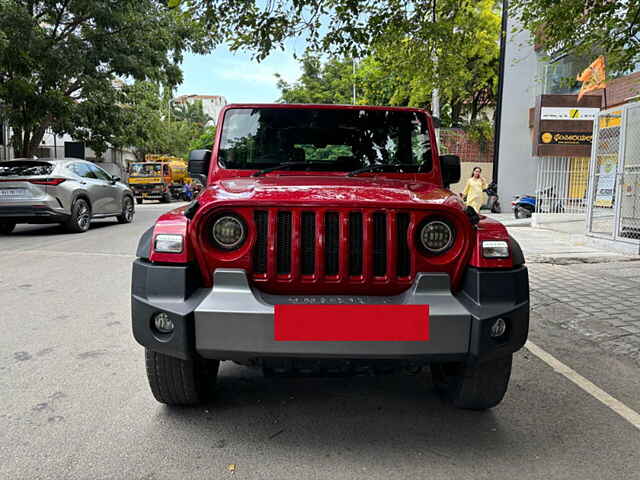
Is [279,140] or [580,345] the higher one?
[279,140]

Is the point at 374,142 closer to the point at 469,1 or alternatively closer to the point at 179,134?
the point at 469,1

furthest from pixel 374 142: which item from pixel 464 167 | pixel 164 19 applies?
pixel 464 167

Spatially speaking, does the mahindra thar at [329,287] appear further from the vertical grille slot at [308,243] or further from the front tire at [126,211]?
the front tire at [126,211]

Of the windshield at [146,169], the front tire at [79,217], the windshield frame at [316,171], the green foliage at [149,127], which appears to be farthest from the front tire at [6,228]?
the windshield at [146,169]

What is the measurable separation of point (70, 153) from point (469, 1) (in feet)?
58.4

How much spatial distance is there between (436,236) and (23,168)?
1046 centimetres

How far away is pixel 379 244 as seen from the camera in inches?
109

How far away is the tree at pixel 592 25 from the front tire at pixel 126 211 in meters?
10.4

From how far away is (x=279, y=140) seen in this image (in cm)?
408

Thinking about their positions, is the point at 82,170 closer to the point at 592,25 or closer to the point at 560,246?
the point at 560,246

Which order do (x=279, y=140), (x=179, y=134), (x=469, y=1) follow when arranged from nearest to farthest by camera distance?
1. (x=279, y=140)
2. (x=469, y=1)
3. (x=179, y=134)

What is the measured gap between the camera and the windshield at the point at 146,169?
31844 millimetres

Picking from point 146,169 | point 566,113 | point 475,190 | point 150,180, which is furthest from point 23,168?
point 146,169

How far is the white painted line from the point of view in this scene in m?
3.24
